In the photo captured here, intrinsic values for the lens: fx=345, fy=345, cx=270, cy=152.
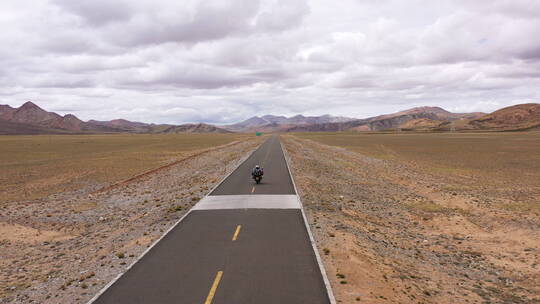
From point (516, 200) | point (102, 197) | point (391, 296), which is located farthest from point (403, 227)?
point (102, 197)

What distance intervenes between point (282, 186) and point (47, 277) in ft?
49.9

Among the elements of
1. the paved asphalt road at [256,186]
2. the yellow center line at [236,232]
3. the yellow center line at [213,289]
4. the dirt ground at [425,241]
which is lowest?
the dirt ground at [425,241]

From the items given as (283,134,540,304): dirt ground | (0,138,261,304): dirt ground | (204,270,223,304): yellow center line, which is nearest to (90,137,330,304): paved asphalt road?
(204,270,223,304): yellow center line

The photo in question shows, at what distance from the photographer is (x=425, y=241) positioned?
1547 centimetres

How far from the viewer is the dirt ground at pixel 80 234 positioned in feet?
34.4

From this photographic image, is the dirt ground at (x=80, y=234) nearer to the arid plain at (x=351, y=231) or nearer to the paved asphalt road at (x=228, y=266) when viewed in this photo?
the arid plain at (x=351, y=231)

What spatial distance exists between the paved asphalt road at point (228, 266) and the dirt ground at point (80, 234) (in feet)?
3.58

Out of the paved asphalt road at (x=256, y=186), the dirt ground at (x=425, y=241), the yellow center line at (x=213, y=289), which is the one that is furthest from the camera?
the paved asphalt road at (x=256, y=186)

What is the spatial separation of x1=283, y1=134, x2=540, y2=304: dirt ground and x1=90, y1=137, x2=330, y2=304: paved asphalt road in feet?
3.21

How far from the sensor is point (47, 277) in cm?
1118

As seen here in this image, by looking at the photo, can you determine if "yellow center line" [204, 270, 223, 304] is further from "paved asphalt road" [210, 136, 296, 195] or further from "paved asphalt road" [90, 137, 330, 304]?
"paved asphalt road" [210, 136, 296, 195]

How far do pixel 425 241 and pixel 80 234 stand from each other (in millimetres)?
15909

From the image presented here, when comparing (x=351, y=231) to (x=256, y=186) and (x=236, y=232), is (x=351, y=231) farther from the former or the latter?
(x=256, y=186)

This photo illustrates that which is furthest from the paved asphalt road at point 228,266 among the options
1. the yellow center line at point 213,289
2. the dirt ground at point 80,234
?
the dirt ground at point 80,234
